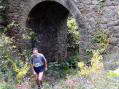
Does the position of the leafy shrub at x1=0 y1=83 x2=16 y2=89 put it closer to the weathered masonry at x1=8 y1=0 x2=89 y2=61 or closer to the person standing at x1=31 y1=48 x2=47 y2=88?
the person standing at x1=31 y1=48 x2=47 y2=88

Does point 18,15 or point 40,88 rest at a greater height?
point 18,15

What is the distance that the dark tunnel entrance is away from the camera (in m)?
14.2

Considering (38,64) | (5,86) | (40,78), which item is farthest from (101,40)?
(5,86)

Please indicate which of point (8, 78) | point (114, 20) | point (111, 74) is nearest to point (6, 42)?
point (8, 78)

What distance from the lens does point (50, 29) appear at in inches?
583

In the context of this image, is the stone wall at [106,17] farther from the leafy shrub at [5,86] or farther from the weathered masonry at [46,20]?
the leafy shrub at [5,86]

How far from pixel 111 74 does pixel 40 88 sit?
9.90 feet

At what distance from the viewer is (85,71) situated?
375 inches

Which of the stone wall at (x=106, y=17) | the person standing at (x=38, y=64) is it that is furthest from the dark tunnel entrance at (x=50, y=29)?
the person standing at (x=38, y=64)

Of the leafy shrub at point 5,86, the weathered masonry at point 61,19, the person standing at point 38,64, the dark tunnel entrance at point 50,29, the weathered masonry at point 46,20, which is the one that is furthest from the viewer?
the dark tunnel entrance at point 50,29

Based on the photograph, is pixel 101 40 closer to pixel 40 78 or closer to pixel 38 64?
pixel 38 64

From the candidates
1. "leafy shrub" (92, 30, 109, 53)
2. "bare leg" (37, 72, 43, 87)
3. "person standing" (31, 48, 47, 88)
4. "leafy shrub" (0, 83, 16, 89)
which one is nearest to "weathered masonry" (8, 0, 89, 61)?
"leafy shrub" (92, 30, 109, 53)

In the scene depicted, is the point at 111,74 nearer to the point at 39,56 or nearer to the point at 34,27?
the point at 39,56

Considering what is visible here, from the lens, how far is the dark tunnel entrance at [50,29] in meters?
14.2
